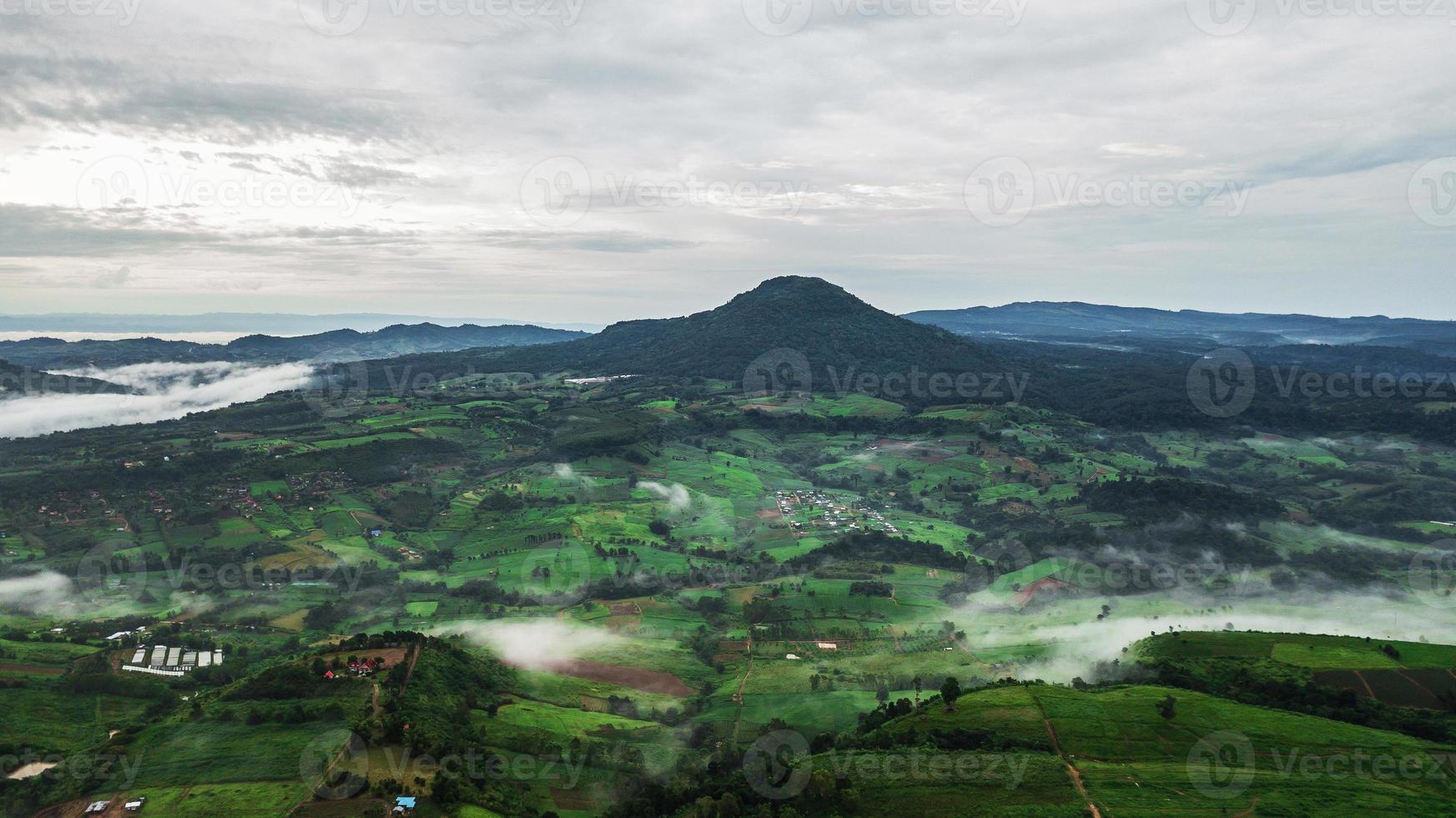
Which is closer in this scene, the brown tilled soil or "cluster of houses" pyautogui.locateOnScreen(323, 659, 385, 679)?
"cluster of houses" pyautogui.locateOnScreen(323, 659, 385, 679)

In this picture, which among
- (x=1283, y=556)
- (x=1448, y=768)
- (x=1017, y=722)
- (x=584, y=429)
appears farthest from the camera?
(x=584, y=429)

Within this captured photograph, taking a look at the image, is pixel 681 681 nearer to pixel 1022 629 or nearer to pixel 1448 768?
pixel 1022 629

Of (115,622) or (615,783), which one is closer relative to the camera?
(615,783)

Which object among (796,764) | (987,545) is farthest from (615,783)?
(987,545)

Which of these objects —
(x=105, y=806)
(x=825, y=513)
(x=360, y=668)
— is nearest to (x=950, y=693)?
(x=360, y=668)

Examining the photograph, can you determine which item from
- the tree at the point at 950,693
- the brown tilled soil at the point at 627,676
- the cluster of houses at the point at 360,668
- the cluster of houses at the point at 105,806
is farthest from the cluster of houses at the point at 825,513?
the cluster of houses at the point at 105,806

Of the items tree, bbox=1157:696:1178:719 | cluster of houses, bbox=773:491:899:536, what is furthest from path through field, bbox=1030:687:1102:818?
cluster of houses, bbox=773:491:899:536

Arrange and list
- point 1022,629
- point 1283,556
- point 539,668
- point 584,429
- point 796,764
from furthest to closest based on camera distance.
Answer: point 584,429 → point 1283,556 → point 1022,629 → point 539,668 → point 796,764

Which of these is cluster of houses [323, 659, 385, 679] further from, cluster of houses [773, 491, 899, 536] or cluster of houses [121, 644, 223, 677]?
cluster of houses [773, 491, 899, 536]
